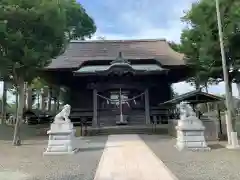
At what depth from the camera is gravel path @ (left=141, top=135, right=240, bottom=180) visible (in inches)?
224

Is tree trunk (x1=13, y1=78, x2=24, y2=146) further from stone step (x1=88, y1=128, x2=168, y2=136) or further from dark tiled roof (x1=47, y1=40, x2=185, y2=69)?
dark tiled roof (x1=47, y1=40, x2=185, y2=69)

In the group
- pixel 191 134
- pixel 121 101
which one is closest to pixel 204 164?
pixel 191 134

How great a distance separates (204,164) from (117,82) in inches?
501

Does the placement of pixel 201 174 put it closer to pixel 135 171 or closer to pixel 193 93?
pixel 135 171

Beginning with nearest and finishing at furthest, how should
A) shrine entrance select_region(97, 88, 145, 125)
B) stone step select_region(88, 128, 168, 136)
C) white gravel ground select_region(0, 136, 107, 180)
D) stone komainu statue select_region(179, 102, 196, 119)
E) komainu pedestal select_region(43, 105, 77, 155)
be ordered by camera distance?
white gravel ground select_region(0, 136, 107, 180)
komainu pedestal select_region(43, 105, 77, 155)
stone komainu statue select_region(179, 102, 196, 119)
stone step select_region(88, 128, 168, 136)
shrine entrance select_region(97, 88, 145, 125)

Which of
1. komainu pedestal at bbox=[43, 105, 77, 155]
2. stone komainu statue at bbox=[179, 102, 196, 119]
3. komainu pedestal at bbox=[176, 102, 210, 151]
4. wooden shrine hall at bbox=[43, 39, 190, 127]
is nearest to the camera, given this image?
komainu pedestal at bbox=[43, 105, 77, 155]

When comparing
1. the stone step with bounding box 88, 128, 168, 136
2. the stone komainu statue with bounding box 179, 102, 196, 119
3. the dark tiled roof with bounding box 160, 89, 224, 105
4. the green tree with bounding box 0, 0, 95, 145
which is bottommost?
the stone step with bounding box 88, 128, 168, 136

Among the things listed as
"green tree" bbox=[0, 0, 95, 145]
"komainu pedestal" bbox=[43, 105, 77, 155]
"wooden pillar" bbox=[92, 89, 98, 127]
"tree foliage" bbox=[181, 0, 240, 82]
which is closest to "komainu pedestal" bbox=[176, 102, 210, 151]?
"komainu pedestal" bbox=[43, 105, 77, 155]

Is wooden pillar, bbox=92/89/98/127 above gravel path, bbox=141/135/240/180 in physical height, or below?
above

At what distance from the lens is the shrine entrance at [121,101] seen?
19.1 meters

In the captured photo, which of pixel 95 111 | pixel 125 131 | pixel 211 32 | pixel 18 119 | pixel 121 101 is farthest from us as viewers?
pixel 121 101

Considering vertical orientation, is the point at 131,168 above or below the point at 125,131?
below

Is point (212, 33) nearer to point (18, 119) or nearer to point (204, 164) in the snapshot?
point (204, 164)

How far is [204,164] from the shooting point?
6.91m
